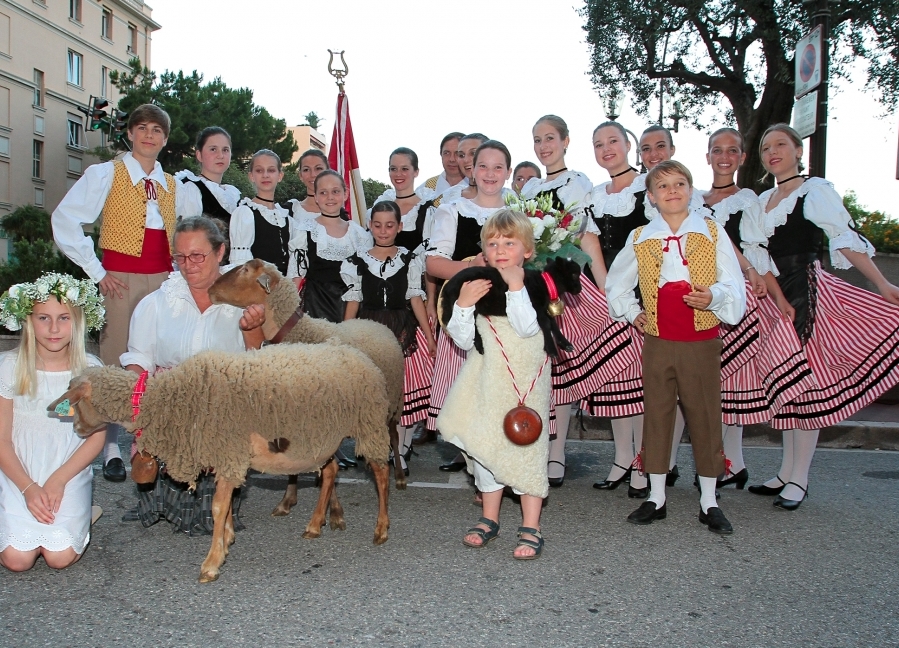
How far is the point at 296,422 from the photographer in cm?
357

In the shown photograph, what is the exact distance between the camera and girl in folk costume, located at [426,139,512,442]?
15.6 ft

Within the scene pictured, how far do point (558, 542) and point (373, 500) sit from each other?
1311 millimetres

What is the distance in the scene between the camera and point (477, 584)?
135 inches

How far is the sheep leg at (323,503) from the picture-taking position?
4098 millimetres

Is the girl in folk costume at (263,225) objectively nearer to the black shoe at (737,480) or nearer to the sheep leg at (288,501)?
the sheep leg at (288,501)

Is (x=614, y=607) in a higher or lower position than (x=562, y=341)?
lower

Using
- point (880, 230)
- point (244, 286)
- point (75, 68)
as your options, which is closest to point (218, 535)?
point (244, 286)

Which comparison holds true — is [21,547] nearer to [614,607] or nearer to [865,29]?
[614,607]

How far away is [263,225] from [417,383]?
1668mm

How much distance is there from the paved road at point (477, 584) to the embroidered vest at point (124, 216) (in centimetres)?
153

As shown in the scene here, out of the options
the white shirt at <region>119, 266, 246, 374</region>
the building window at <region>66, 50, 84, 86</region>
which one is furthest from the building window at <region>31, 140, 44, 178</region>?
the white shirt at <region>119, 266, 246, 374</region>

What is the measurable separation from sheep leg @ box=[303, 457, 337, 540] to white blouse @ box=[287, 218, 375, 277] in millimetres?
1993

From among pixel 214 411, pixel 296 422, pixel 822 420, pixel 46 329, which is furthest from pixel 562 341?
pixel 46 329

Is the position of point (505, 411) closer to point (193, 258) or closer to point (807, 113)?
point (193, 258)
